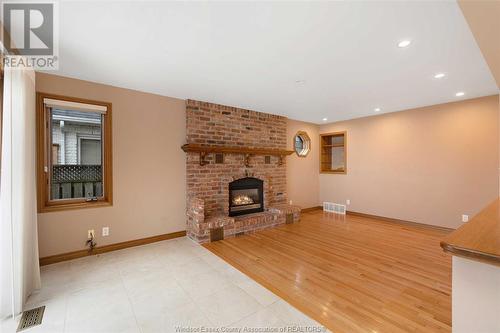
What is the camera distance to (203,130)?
399 cm

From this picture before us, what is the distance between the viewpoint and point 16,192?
194 cm

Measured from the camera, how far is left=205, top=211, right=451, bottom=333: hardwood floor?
179cm

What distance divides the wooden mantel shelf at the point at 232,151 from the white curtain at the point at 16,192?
1911 mm

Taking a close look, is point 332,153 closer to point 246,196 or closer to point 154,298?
point 246,196

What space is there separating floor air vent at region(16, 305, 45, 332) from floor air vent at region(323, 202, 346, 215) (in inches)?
218

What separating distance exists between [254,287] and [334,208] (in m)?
4.13

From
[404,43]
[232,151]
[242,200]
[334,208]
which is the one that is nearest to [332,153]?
[334,208]

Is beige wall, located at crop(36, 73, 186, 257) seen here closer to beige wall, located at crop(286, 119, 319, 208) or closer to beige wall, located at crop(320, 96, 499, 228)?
beige wall, located at crop(286, 119, 319, 208)

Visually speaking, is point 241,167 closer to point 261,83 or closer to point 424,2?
point 261,83

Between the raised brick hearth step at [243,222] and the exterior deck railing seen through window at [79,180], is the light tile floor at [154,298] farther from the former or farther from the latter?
the exterior deck railing seen through window at [79,180]

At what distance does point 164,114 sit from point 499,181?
5.68m

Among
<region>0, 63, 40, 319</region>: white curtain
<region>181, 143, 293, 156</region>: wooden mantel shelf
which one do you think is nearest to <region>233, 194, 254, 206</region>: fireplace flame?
<region>181, 143, 293, 156</region>: wooden mantel shelf

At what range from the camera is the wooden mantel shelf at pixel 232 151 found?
3661mm

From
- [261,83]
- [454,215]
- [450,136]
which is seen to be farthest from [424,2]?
[454,215]
